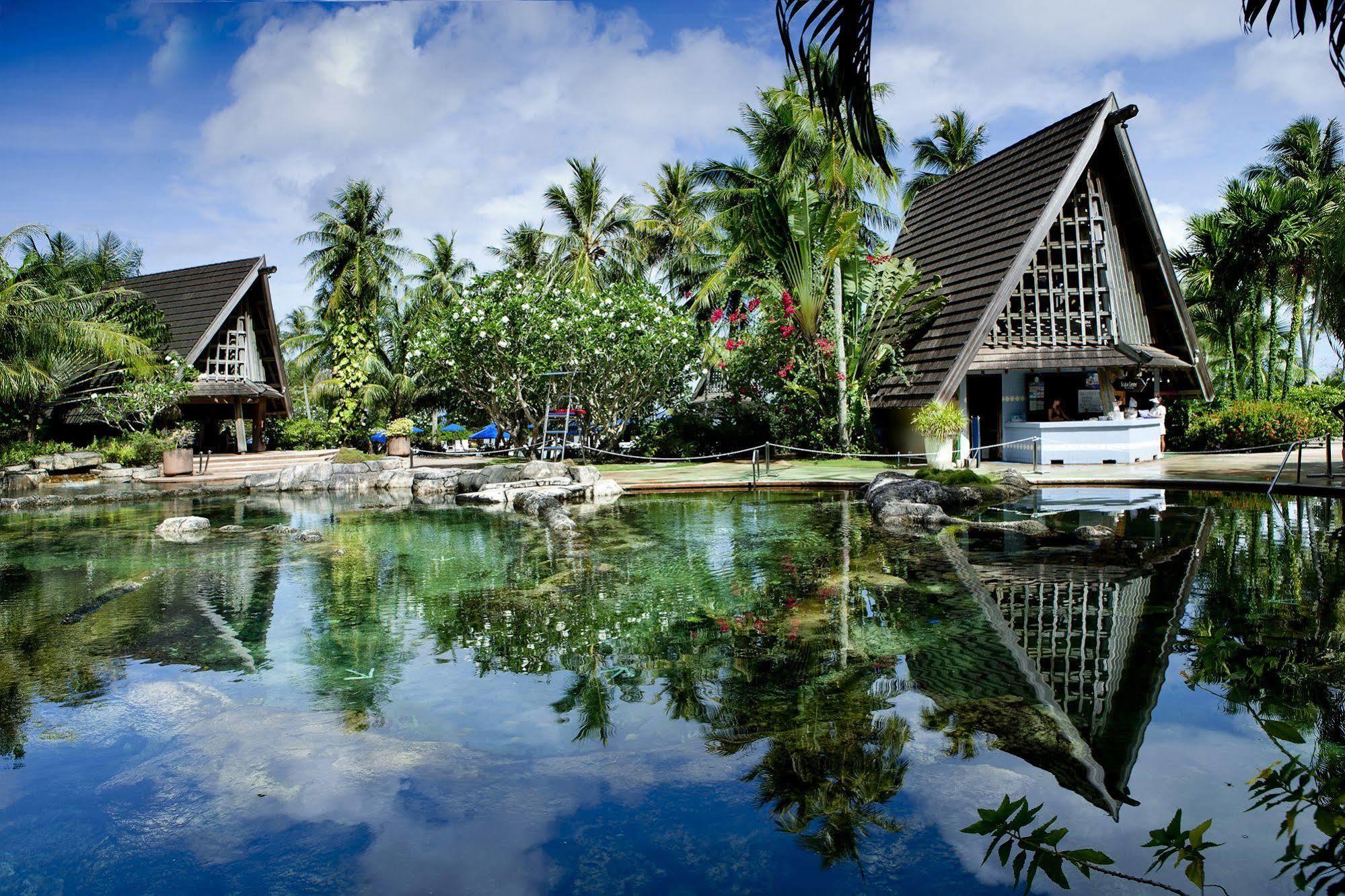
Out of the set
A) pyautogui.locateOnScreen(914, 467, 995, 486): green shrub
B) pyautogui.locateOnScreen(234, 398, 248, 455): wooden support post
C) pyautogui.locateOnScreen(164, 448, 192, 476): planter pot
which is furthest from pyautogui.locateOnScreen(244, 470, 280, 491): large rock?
pyautogui.locateOnScreen(914, 467, 995, 486): green shrub

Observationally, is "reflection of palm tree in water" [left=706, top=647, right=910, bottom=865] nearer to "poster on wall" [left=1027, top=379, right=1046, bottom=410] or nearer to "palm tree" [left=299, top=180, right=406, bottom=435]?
"poster on wall" [left=1027, top=379, right=1046, bottom=410]

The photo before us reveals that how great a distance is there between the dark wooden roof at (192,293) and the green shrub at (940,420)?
20.6 m

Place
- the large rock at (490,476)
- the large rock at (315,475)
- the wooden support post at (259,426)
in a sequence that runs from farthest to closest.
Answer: the wooden support post at (259,426) → the large rock at (315,475) → the large rock at (490,476)

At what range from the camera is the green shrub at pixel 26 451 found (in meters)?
21.5

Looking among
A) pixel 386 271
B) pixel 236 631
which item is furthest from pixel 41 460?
pixel 236 631

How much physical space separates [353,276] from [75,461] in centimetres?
1044

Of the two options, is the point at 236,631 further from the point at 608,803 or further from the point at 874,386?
the point at 874,386

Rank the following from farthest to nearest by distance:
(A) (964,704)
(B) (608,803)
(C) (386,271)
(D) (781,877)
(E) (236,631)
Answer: (C) (386,271)
(E) (236,631)
(A) (964,704)
(B) (608,803)
(D) (781,877)

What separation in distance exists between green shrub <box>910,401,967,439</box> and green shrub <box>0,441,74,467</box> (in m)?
20.3

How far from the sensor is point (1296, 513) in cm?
1116

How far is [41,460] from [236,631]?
59.5ft

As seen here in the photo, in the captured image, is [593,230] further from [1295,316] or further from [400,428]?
[1295,316]

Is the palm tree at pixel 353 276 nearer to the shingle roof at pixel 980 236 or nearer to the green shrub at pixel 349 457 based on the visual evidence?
the green shrub at pixel 349 457

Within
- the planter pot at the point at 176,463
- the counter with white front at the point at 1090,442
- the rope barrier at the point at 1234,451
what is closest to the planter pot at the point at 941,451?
the counter with white front at the point at 1090,442
